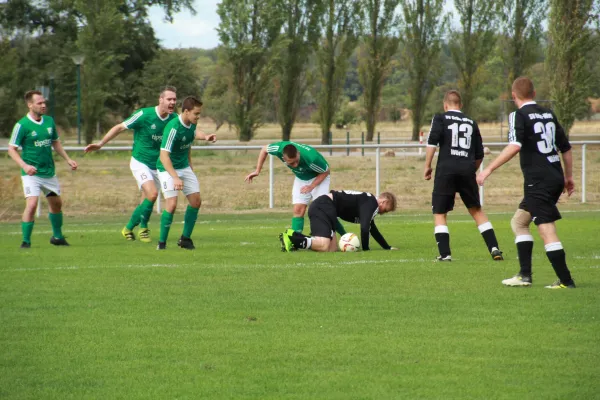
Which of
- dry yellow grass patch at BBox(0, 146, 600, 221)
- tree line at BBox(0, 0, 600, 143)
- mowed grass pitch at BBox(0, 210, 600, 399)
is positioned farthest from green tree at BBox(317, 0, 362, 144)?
mowed grass pitch at BBox(0, 210, 600, 399)

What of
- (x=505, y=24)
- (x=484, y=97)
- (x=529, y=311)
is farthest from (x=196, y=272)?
(x=484, y=97)

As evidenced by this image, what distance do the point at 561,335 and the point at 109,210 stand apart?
55.4 feet

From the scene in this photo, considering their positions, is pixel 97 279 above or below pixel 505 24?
below

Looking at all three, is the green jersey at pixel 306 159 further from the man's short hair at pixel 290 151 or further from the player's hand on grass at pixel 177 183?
the player's hand on grass at pixel 177 183

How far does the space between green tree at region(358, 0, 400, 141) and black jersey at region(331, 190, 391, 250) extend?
131ft

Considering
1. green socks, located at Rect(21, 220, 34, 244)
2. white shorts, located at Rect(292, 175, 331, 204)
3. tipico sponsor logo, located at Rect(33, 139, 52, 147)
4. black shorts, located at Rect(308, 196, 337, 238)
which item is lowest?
green socks, located at Rect(21, 220, 34, 244)

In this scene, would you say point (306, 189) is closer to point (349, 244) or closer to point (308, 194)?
point (308, 194)

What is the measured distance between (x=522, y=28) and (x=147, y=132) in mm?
39915

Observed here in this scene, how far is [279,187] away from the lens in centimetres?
2619

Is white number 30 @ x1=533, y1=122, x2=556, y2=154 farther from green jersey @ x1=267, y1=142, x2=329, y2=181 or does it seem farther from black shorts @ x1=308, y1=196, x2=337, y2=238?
green jersey @ x1=267, y1=142, x2=329, y2=181

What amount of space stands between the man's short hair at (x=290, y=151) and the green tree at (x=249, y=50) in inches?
1471

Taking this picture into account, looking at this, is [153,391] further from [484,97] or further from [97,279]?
[484,97]

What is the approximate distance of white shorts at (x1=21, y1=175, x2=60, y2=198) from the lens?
542 inches

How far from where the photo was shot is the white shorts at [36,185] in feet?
45.1
